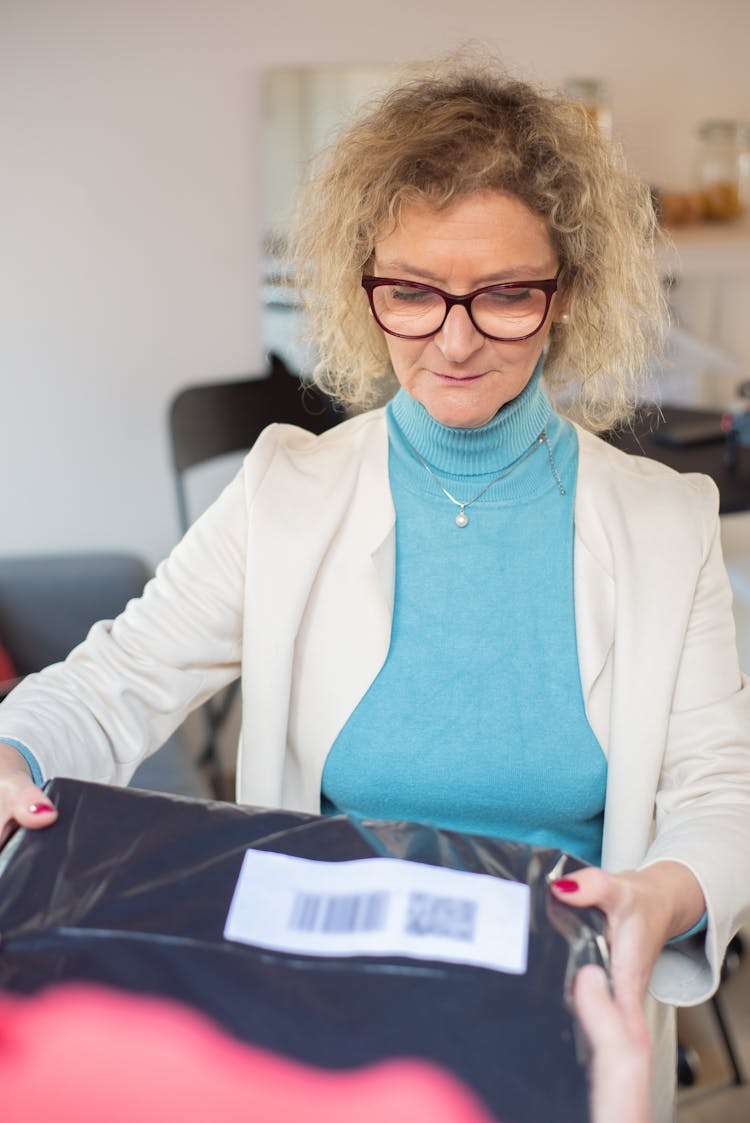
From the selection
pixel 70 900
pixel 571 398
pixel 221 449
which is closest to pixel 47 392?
pixel 221 449

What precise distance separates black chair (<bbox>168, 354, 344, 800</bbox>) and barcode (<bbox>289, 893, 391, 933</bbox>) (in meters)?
1.98

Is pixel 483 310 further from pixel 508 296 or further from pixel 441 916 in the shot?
pixel 441 916

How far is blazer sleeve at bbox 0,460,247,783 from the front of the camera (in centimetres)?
121

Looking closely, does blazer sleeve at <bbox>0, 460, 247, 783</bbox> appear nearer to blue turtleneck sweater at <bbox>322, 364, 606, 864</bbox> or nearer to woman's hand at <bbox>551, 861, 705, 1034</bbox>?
blue turtleneck sweater at <bbox>322, 364, 606, 864</bbox>

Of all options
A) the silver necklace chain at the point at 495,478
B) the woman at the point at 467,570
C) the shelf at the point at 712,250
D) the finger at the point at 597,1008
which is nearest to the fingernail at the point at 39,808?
the woman at the point at 467,570

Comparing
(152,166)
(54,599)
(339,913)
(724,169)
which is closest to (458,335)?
(339,913)

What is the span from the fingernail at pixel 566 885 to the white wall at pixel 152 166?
2.79 meters

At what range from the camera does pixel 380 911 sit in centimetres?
89

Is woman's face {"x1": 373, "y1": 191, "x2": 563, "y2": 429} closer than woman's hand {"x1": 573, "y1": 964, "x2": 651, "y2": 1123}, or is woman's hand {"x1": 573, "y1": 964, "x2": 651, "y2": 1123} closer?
woman's hand {"x1": 573, "y1": 964, "x2": 651, "y2": 1123}

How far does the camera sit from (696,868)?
3.47 ft

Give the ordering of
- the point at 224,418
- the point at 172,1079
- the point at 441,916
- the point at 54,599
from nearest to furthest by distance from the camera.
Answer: the point at 172,1079
the point at 441,916
the point at 54,599
the point at 224,418

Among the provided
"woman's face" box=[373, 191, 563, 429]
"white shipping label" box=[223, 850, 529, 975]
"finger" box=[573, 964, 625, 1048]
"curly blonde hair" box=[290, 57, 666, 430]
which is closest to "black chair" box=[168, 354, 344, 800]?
"curly blonde hair" box=[290, 57, 666, 430]

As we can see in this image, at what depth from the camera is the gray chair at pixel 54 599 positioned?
2773 mm

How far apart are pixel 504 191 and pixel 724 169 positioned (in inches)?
99.3
